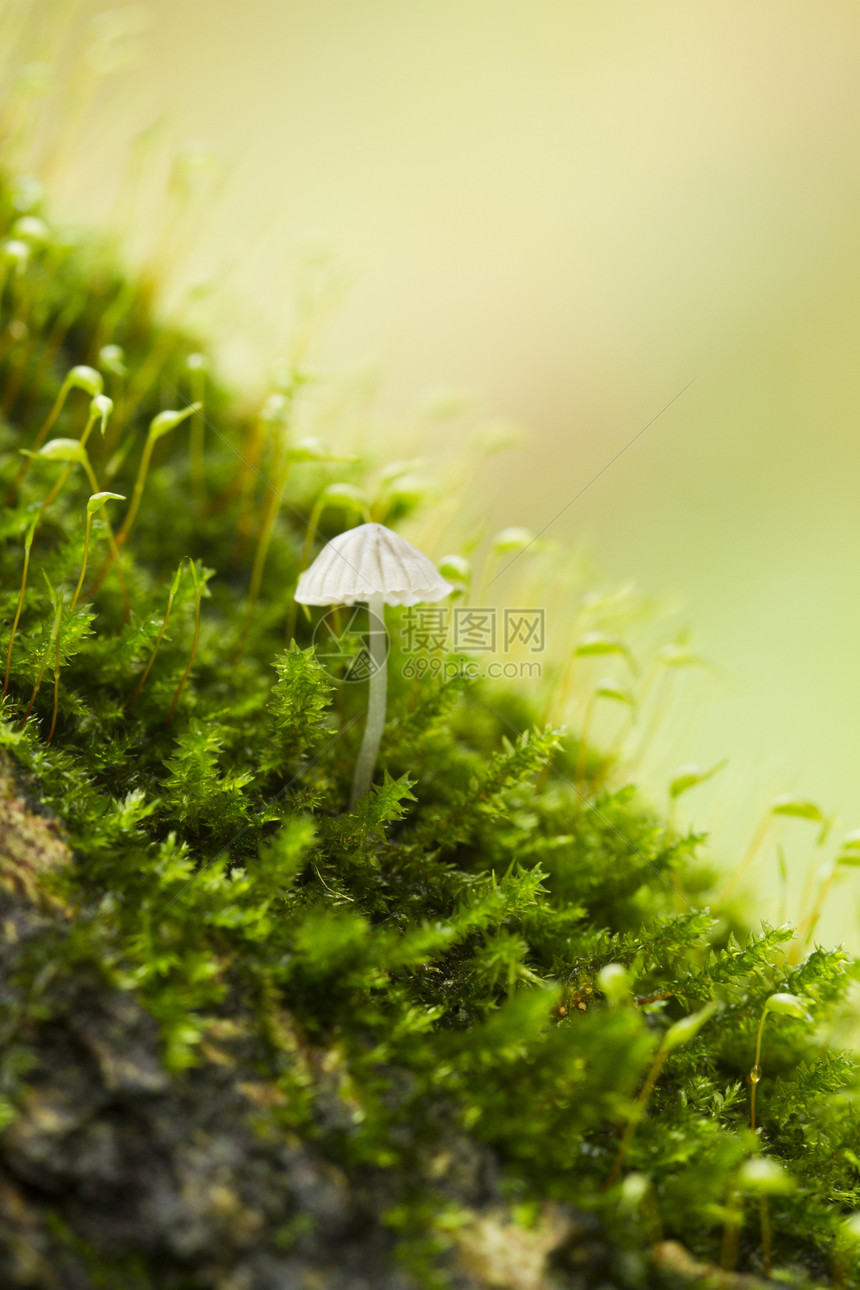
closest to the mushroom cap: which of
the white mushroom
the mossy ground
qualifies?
the white mushroom

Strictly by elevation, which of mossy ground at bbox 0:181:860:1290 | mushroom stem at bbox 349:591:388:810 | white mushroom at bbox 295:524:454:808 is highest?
white mushroom at bbox 295:524:454:808

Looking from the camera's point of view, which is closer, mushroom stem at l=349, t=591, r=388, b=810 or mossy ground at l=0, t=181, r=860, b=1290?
mossy ground at l=0, t=181, r=860, b=1290

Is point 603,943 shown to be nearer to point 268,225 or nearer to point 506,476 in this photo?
point 268,225
